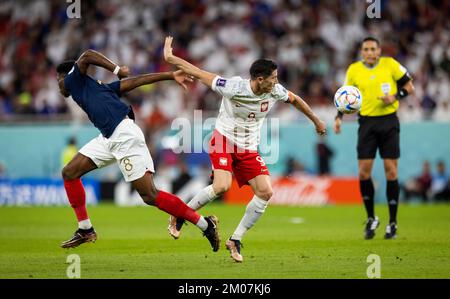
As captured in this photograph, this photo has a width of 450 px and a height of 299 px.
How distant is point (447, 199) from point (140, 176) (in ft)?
50.1

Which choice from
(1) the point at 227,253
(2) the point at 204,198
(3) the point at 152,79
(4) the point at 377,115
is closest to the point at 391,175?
(4) the point at 377,115

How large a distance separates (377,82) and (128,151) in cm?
476

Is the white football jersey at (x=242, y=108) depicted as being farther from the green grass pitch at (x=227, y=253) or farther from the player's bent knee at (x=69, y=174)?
the player's bent knee at (x=69, y=174)

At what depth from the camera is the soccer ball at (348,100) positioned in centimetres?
1256

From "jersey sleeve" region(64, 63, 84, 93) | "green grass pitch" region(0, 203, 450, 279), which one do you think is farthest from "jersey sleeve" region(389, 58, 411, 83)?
"jersey sleeve" region(64, 63, 84, 93)

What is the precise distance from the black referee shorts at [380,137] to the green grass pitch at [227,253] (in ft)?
4.47

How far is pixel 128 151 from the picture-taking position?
11.2m

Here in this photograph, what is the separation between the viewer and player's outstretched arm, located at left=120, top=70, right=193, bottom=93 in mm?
Result: 11102

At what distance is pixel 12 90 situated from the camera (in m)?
27.2

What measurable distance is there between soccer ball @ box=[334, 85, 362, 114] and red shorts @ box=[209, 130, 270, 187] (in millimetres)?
1869

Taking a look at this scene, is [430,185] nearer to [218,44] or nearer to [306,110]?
[218,44]

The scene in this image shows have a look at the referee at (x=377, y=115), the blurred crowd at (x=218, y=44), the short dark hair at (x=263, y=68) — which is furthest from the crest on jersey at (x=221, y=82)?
the blurred crowd at (x=218, y=44)
